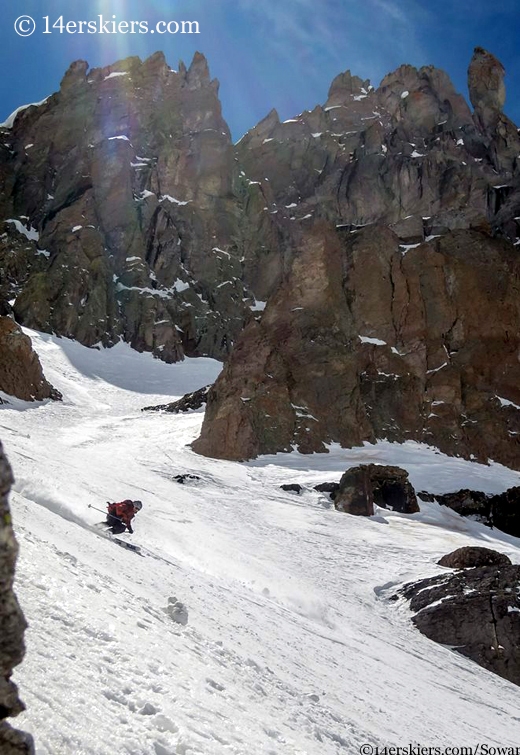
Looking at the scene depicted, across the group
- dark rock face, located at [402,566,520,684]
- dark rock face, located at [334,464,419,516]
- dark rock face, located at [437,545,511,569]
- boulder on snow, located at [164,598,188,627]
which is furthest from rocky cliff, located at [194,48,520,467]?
boulder on snow, located at [164,598,188,627]

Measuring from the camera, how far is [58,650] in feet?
18.3

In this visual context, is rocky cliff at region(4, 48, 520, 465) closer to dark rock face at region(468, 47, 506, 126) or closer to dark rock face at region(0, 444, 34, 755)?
dark rock face at region(468, 47, 506, 126)

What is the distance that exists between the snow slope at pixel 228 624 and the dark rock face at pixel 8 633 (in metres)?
0.52

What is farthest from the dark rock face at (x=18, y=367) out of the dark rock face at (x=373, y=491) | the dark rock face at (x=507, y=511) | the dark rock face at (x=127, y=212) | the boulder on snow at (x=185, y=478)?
the dark rock face at (x=507, y=511)

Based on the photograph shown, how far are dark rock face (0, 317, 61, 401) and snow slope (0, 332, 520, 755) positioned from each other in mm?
19477

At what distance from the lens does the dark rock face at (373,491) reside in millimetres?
25594

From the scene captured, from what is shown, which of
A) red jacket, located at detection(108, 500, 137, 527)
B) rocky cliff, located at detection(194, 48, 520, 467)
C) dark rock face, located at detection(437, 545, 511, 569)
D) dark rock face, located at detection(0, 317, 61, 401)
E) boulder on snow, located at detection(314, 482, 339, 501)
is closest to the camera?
red jacket, located at detection(108, 500, 137, 527)

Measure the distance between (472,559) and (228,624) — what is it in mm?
11904

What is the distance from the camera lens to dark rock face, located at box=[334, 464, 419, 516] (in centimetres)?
2559

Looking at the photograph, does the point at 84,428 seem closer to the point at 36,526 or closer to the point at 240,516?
the point at 240,516

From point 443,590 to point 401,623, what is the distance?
1.77 meters

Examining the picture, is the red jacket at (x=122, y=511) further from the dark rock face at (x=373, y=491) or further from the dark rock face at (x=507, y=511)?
the dark rock face at (x=507, y=511)

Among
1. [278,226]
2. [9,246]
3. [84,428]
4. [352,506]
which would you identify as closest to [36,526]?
[352,506]

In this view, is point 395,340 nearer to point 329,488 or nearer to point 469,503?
point 469,503
